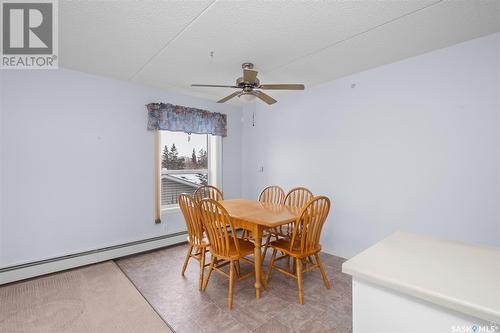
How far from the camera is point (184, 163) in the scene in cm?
397

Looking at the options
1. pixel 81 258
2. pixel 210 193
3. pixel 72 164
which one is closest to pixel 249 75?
pixel 210 193

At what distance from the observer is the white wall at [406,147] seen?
2.13 meters

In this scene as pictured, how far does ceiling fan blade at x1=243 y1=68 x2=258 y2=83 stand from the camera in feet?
7.18

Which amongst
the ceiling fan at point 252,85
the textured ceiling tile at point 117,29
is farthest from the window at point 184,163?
the ceiling fan at point 252,85

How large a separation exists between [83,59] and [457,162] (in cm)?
391

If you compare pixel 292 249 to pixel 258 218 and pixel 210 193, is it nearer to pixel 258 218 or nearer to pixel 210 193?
pixel 258 218

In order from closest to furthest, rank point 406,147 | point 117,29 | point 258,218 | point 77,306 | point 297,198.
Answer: point 117,29 < point 77,306 < point 258,218 < point 406,147 < point 297,198

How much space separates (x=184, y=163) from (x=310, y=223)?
252 centimetres

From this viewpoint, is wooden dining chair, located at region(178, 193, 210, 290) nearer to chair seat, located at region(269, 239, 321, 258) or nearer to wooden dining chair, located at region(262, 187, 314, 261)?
chair seat, located at region(269, 239, 321, 258)

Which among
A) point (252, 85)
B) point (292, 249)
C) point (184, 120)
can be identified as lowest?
point (292, 249)

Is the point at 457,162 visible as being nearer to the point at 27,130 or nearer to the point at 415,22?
the point at 415,22

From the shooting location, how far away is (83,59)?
8.35ft

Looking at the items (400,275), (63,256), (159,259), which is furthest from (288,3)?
(63,256)

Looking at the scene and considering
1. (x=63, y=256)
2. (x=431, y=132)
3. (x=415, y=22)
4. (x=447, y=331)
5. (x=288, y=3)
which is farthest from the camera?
(x=63, y=256)
